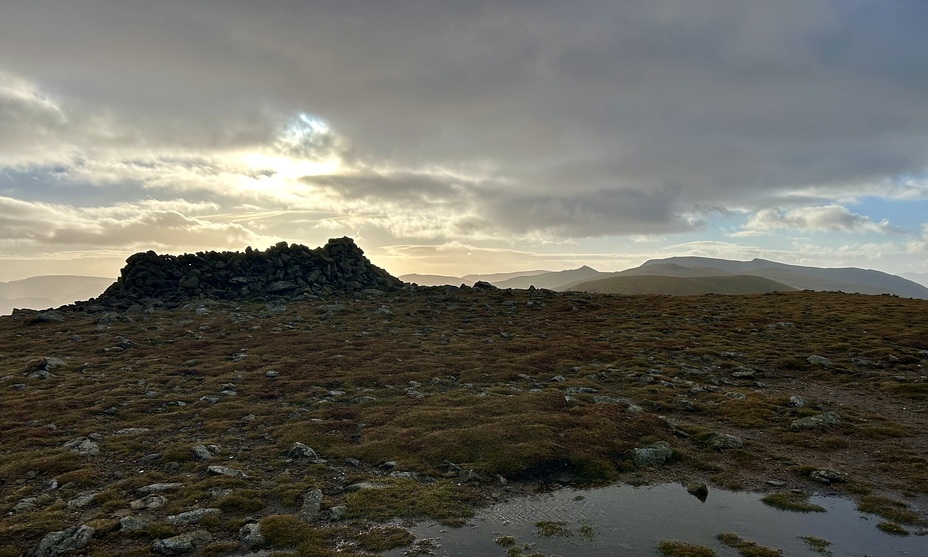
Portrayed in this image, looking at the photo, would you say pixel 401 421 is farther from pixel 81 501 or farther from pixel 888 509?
pixel 888 509

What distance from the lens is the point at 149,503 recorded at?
50.2 ft

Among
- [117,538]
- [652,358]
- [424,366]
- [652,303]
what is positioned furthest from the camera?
[652,303]

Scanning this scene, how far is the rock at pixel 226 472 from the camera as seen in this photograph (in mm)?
17727

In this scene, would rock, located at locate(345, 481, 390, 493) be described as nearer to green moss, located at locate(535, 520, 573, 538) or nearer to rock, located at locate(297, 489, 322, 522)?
rock, located at locate(297, 489, 322, 522)

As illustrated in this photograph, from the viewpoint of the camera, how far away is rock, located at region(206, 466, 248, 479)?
58.2 ft

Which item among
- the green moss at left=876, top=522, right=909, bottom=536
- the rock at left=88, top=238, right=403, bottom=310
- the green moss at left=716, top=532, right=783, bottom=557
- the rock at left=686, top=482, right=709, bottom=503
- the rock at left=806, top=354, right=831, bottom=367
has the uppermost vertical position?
the rock at left=88, top=238, right=403, bottom=310

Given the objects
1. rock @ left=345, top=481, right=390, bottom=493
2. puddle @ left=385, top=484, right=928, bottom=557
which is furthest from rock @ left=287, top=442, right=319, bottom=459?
puddle @ left=385, top=484, right=928, bottom=557

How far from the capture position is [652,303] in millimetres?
70812

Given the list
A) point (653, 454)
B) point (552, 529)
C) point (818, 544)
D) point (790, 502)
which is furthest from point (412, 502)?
point (790, 502)

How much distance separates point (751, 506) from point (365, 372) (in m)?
25.5

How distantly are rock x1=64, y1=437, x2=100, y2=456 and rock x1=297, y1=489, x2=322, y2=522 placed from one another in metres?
11.3

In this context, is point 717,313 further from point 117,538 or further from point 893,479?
point 117,538

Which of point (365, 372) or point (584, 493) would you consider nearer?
point (584, 493)

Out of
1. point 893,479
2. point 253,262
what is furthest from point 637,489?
point 253,262
